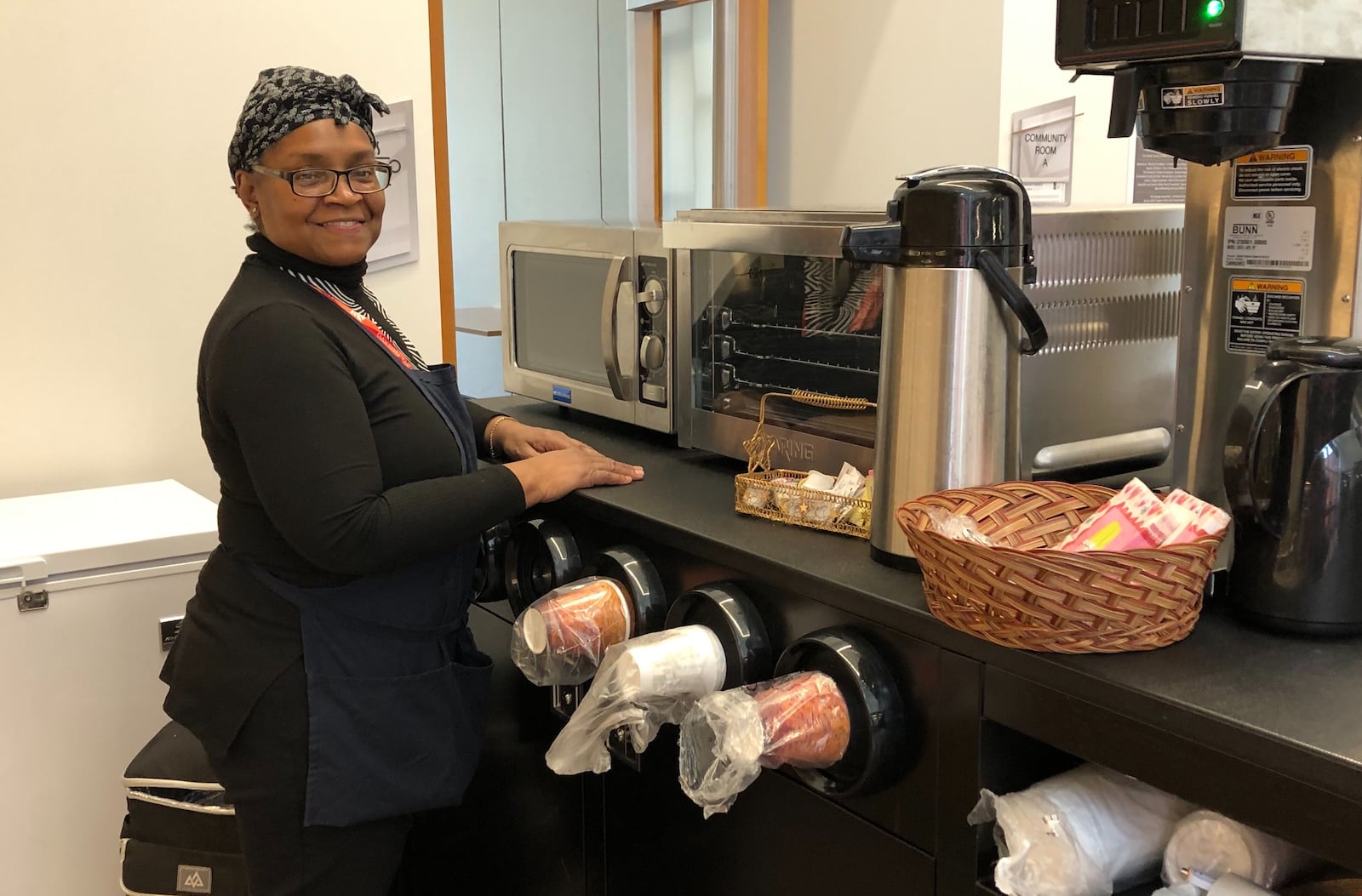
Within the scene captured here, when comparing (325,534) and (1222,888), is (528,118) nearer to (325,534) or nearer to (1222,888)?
(325,534)

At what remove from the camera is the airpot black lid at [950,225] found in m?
1.09

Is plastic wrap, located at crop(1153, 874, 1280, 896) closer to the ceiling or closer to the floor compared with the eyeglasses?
closer to the floor

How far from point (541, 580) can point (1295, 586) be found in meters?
0.94

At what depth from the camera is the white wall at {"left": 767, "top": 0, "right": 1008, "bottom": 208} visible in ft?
8.52

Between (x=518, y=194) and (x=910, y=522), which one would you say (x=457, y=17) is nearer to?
(x=518, y=194)

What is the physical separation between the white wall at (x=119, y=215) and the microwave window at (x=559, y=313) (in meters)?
0.59

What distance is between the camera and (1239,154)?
1048mm

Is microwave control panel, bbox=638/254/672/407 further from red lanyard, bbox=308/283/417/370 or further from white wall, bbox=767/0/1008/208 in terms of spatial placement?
white wall, bbox=767/0/1008/208

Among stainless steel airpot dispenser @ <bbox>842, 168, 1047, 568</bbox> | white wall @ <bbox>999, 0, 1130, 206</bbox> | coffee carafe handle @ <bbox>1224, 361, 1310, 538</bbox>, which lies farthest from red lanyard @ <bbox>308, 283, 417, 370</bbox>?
white wall @ <bbox>999, 0, 1130, 206</bbox>

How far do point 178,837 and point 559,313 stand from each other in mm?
977

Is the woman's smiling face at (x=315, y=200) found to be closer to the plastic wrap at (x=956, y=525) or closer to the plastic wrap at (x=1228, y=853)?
the plastic wrap at (x=956, y=525)

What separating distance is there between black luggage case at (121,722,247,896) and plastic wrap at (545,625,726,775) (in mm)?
758

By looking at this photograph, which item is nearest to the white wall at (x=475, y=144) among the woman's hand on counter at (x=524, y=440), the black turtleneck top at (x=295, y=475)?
the woman's hand on counter at (x=524, y=440)

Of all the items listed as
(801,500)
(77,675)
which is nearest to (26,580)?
(77,675)
